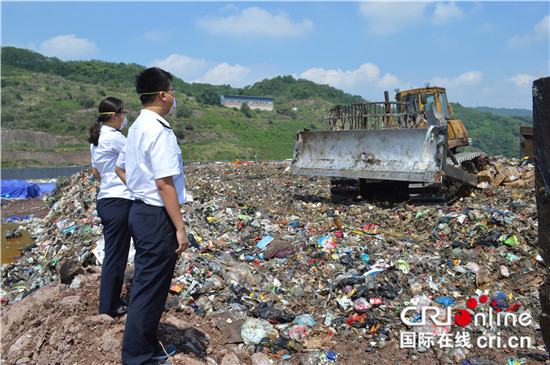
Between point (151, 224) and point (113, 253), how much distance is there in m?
0.97

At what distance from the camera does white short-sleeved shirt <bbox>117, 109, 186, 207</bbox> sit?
2098mm

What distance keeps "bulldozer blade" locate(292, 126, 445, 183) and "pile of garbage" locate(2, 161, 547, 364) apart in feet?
2.27

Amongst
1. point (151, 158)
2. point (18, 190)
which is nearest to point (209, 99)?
point (18, 190)

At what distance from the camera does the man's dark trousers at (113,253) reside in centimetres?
289

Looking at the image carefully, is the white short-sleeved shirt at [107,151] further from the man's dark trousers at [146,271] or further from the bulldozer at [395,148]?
the bulldozer at [395,148]

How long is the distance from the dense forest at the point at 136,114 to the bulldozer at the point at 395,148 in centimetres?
3225

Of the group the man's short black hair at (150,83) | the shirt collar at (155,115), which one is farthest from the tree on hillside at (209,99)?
the shirt collar at (155,115)

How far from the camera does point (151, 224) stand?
7.01ft

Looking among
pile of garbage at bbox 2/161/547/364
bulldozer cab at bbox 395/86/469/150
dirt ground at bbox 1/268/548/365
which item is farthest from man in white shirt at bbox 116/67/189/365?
bulldozer cab at bbox 395/86/469/150

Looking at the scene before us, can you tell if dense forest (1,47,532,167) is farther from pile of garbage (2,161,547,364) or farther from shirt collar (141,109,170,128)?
shirt collar (141,109,170,128)

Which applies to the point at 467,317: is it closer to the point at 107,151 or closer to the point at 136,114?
the point at 107,151

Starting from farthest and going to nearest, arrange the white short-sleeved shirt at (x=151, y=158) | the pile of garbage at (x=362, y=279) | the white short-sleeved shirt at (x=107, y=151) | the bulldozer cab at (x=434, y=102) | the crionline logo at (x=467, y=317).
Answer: the bulldozer cab at (x=434, y=102), the crionline logo at (x=467, y=317), the pile of garbage at (x=362, y=279), the white short-sleeved shirt at (x=107, y=151), the white short-sleeved shirt at (x=151, y=158)

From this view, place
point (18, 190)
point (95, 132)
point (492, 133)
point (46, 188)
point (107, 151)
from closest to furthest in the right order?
point (107, 151) < point (95, 132) < point (18, 190) < point (46, 188) < point (492, 133)

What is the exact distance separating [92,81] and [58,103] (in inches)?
757
